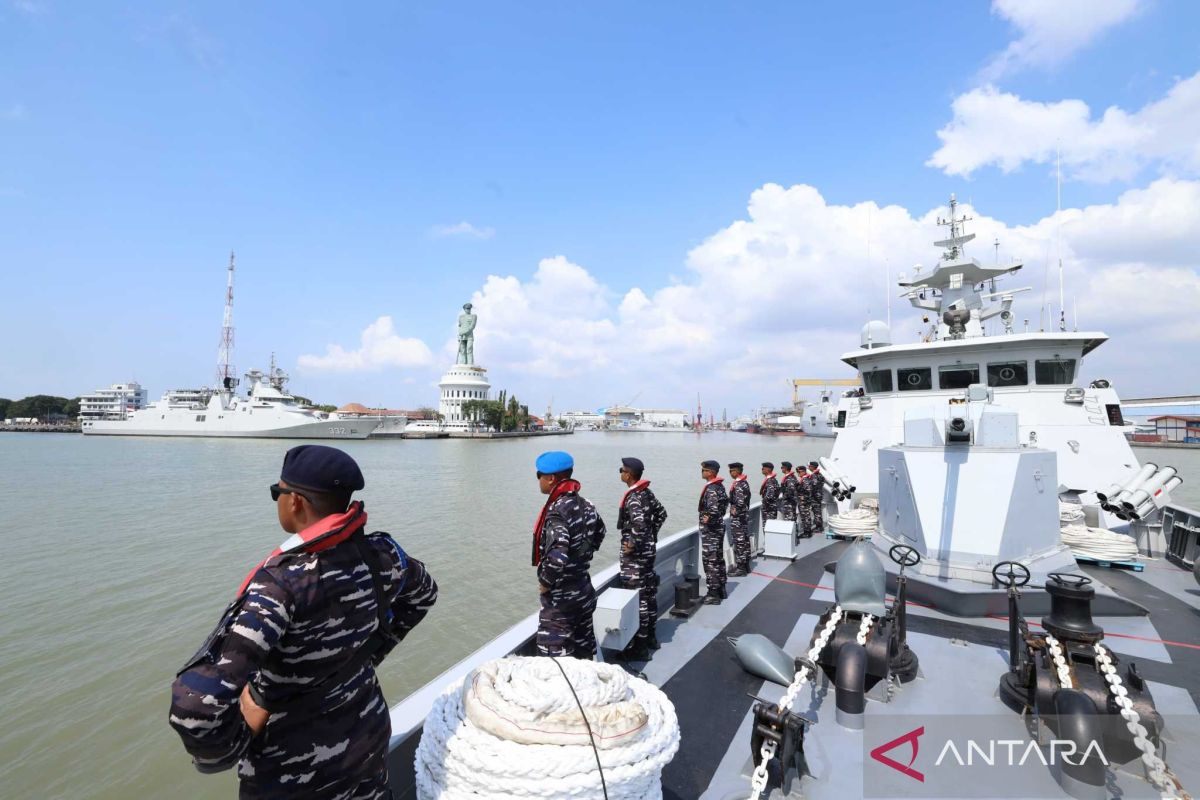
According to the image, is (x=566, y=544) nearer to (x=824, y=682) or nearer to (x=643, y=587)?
(x=643, y=587)

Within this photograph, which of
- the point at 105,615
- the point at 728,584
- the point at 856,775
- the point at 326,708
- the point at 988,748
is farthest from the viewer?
the point at 105,615

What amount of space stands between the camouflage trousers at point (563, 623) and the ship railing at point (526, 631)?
0.20 metres

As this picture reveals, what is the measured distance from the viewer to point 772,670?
142 inches

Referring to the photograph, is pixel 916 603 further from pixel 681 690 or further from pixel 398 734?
pixel 398 734

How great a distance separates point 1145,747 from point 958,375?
306 inches

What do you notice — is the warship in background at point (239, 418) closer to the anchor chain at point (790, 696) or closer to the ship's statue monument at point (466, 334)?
the ship's statue monument at point (466, 334)

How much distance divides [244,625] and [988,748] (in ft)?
11.7

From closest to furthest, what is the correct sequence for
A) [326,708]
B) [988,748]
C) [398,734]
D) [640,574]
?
[326,708] < [398,734] < [988,748] < [640,574]

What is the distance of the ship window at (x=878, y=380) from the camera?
9492mm

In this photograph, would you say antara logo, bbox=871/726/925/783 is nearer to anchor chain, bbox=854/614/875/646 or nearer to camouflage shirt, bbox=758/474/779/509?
anchor chain, bbox=854/614/875/646

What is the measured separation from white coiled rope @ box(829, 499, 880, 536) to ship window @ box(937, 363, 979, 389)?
272 centimetres

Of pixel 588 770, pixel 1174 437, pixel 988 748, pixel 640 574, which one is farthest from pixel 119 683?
pixel 1174 437

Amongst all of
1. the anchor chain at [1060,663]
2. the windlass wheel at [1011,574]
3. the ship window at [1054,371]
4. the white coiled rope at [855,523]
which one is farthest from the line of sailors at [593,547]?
the ship window at [1054,371]

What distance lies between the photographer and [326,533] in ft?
4.65
